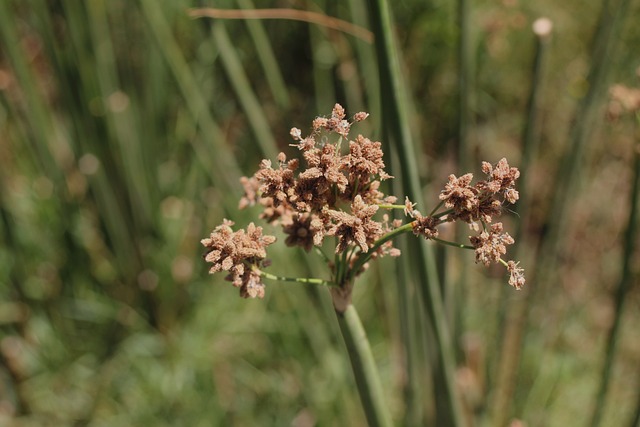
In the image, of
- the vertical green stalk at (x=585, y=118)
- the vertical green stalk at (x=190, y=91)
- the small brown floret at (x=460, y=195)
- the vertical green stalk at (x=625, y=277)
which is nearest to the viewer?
→ the small brown floret at (x=460, y=195)

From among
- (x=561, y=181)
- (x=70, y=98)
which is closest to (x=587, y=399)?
(x=561, y=181)

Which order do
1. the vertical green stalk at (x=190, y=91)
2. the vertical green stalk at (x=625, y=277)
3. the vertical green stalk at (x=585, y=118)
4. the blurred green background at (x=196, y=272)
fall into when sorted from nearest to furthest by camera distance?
the vertical green stalk at (x=625, y=277) → the vertical green stalk at (x=585, y=118) → the vertical green stalk at (x=190, y=91) → the blurred green background at (x=196, y=272)

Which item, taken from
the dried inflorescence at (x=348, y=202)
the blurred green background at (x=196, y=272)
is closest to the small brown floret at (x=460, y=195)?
the dried inflorescence at (x=348, y=202)

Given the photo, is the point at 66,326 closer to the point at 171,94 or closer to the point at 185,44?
the point at 171,94

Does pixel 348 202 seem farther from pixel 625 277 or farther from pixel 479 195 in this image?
pixel 625 277

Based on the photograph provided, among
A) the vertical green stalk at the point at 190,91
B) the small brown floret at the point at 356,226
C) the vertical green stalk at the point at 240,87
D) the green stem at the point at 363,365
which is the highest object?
the vertical green stalk at the point at 190,91

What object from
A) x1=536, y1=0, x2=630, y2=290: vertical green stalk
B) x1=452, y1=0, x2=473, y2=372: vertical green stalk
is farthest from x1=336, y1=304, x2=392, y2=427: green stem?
x1=536, y1=0, x2=630, y2=290: vertical green stalk

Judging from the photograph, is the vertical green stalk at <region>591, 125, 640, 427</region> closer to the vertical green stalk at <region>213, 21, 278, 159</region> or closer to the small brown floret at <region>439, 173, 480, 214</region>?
the small brown floret at <region>439, 173, 480, 214</region>

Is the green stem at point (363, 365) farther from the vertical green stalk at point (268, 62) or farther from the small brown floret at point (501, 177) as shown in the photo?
the vertical green stalk at point (268, 62)
